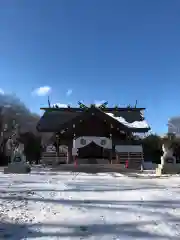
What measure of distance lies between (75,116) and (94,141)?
14.1 feet

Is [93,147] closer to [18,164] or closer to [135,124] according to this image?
[135,124]

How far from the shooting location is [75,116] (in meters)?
34.7

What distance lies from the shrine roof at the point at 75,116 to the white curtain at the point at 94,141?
2434 mm

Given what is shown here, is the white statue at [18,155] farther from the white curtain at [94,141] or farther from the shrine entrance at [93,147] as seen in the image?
the shrine entrance at [93,147]

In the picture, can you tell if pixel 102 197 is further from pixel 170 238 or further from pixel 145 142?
pixel 145 142

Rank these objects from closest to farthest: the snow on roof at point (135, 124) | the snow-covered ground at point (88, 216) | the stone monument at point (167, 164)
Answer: the snow-covered ground at point (88, 216)
the stone monument at point (167, 164)
the snow on roof at point (135, 124)

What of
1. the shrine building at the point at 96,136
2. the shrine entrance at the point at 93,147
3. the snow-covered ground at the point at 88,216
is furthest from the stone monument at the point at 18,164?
the snow-covered ground at the point at 88,216

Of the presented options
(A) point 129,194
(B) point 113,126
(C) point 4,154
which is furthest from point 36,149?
(A) point 129,194

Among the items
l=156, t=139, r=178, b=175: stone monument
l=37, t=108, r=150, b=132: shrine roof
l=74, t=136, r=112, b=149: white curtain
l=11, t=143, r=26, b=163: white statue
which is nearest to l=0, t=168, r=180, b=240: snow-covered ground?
l=156, t=139, r=178, b=175: stone monument

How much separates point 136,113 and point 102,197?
30.6m

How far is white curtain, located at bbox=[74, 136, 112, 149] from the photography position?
31.5 meters

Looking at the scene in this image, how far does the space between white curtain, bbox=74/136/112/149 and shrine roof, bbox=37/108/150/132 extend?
243 cm

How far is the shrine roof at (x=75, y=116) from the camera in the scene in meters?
34.7

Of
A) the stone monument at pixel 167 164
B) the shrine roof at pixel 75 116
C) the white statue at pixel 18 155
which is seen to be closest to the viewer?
the stone monument at pixel 167 164
